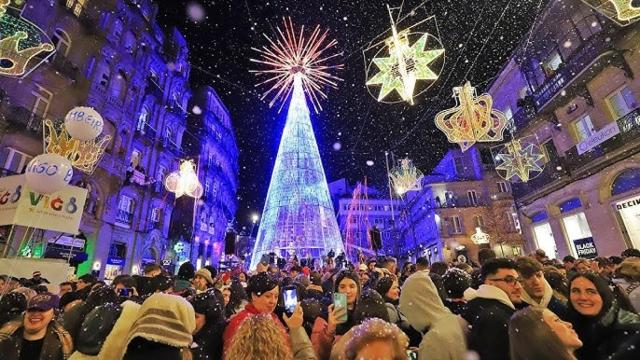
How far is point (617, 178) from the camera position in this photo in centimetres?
1350

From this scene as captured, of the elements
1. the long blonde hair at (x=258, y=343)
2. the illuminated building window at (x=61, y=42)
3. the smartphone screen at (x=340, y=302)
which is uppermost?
the illuminated building window at (x=61, y=42)

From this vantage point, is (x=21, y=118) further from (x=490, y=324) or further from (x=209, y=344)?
(x=490, y=324)

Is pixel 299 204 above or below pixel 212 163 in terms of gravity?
below

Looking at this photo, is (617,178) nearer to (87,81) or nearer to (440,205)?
(440,205)

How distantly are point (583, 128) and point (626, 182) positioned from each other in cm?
396

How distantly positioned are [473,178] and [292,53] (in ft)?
98.5

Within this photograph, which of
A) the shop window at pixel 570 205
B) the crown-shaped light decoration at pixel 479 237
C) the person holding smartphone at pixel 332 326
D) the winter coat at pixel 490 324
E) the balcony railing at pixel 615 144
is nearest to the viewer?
the winter coat at pixel 490 324

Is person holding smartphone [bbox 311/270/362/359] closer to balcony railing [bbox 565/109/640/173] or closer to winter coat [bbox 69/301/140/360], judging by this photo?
winter coat [bbox 69/301/140/360]

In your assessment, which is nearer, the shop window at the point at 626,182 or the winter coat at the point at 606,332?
the winter coat at the point at 606,332

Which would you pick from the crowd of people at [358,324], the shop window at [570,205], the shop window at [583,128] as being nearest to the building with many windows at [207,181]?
the crowd of people at [358,324]

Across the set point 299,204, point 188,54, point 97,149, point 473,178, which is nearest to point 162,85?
point 188,54

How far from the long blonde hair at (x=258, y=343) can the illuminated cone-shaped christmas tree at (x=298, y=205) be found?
55.0ft

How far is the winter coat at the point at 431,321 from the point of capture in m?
2.50

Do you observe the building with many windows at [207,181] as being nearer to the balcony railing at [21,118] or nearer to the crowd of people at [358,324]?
the balcony railing at [21,118]
